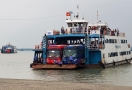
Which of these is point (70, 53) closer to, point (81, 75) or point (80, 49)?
point (80, 49)

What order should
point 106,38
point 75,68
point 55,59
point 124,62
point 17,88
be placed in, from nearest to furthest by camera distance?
point 17,88
point 75,68
point 55,59
point 106,38
point 124,62

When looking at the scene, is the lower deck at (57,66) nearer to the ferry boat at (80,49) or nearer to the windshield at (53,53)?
the ferry boat at (80,49)

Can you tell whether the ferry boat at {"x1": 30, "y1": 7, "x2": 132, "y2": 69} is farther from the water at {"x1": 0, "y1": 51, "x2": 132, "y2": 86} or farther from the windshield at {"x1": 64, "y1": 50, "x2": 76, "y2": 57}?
the water at {"x1": 0, "y1": 51, "x2": 132, "y2": 86}

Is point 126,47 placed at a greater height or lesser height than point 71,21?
lesser

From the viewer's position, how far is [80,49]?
33.6 meters

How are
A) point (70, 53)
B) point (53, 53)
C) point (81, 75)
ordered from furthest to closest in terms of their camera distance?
1. point (53, 53)
2. point (70, 53)
3. point (81, 75)

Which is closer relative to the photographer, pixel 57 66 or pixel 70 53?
pixel 57 66

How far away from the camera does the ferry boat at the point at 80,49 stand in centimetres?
3300

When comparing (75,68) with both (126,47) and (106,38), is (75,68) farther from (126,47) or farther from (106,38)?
(126,47)

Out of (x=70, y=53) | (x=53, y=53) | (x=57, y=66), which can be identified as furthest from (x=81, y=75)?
(x=53, y=53)

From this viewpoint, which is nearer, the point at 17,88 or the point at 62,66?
the point at 17,88

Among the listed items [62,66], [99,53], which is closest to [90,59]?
[99,53]

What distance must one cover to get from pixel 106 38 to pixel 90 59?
4.16 metres

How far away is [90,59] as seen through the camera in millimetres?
34031
